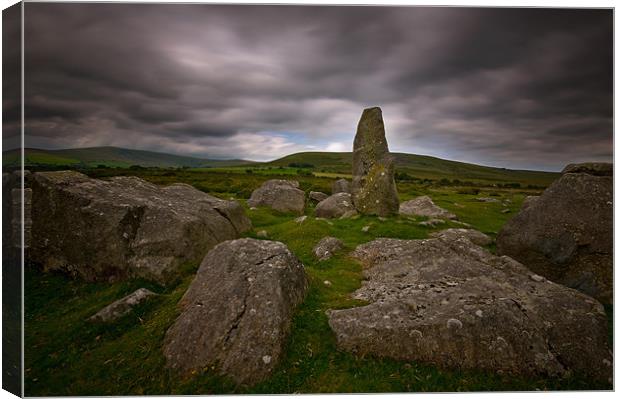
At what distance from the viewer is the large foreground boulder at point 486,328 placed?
6184mm

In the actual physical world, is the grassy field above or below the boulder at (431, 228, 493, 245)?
below

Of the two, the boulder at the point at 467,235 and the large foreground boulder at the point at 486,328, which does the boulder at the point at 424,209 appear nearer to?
the boulder at the point at 467,235

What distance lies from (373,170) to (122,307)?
47.8 feet

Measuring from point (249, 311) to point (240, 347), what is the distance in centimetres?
72

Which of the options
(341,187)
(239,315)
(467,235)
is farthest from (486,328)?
(341,187)

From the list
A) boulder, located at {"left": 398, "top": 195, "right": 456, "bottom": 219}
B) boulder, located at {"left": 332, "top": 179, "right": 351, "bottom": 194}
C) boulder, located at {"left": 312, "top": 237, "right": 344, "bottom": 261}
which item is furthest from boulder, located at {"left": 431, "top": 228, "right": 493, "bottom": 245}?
boulder, located at {"left": 332, "top": 179, "right": 351, "bottom": 194}

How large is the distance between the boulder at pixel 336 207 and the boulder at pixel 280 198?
220 centimetres

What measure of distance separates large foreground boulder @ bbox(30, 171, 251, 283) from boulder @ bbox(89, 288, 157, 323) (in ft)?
3.68

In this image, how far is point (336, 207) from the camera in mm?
20406

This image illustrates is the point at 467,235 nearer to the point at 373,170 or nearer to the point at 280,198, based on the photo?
the point at 373,170

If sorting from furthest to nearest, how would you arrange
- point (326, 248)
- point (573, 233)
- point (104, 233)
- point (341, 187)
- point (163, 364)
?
1. point (341, 187)
2. point (326, 248)
3. point (573, 233)
4. point (104, 233)
5. point (163, 364)

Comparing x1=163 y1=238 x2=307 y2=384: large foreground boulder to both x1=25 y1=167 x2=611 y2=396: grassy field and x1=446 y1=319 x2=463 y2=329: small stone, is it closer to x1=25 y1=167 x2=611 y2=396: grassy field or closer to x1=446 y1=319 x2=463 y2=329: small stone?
x1=25 y1=167 x2=611 y2=396: grassy field

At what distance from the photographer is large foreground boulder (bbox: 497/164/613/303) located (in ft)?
31.0

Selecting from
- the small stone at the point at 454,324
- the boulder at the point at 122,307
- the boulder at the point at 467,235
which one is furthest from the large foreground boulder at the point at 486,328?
the boulder at the point at 467,235
